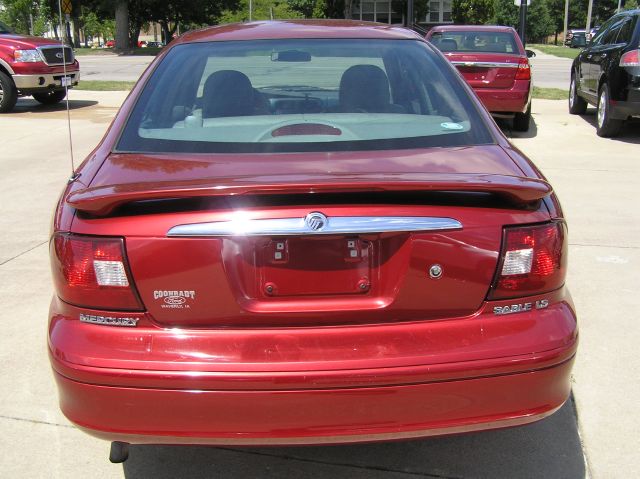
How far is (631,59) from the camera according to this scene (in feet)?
30.8

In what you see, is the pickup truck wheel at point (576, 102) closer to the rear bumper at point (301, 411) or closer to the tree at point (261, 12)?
the rear bumper at point (301, 411)

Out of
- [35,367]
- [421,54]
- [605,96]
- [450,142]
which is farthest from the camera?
[605,96]

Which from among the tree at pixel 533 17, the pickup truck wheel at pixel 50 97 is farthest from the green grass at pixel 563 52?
the tree at pixel 533 17

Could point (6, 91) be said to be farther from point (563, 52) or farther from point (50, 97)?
point (563, 52)

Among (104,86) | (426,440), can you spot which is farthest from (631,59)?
(104,86)

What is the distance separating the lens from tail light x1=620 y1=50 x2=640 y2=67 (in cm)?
931

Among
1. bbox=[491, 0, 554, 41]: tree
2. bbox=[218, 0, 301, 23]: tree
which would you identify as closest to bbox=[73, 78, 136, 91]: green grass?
bbox=[218, 0, 301, 23]: tree

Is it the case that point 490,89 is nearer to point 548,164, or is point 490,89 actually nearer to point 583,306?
point 548,164

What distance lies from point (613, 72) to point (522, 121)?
5.44ft

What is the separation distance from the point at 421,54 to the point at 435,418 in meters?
1.93

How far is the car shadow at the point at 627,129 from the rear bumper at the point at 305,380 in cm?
908

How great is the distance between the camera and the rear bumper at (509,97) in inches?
407

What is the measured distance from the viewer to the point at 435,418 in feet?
7.22

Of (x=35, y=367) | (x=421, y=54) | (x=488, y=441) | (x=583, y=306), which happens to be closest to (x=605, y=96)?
(x=583, y=306)
